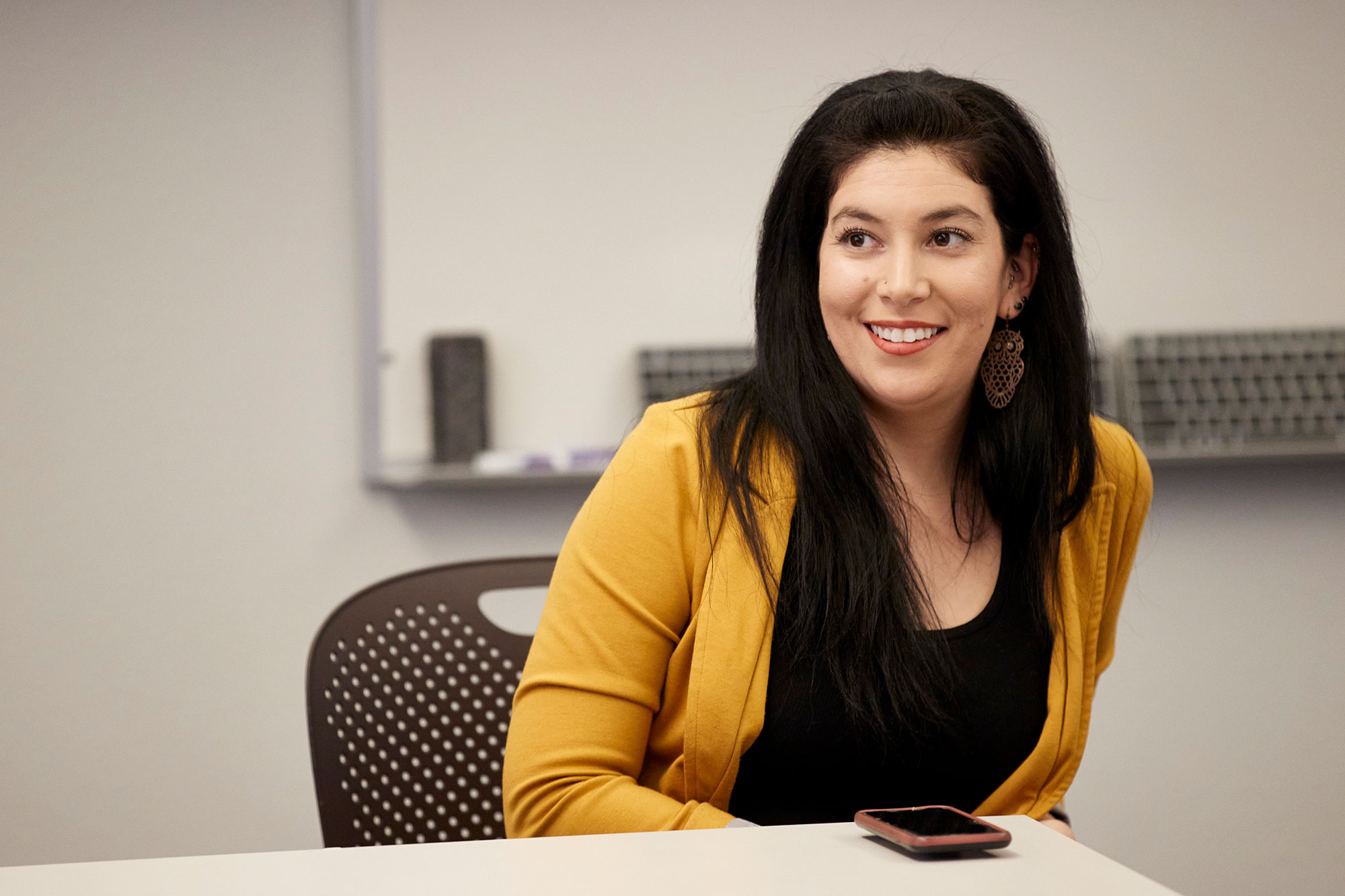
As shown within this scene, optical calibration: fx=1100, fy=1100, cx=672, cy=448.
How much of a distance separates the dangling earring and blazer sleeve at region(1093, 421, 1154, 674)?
155mm

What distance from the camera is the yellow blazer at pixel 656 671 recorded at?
1.12m

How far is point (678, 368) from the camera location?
2398 millimetres

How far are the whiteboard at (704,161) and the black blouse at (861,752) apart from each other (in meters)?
1.27

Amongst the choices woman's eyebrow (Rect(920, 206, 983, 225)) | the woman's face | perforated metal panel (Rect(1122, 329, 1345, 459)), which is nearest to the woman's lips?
the woman's face

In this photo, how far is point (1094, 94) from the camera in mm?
2531

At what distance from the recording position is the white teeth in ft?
4.21

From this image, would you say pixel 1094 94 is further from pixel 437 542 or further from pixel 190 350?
pixel 190 350

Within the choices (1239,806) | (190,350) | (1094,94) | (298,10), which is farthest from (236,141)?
(1239,806)

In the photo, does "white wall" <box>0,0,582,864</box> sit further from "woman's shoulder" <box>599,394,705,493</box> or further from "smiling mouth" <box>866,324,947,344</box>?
"smiling mouth" <box>866,324,947,344</box>

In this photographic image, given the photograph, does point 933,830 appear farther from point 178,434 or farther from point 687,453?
point 178,434

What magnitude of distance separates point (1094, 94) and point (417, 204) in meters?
1.56

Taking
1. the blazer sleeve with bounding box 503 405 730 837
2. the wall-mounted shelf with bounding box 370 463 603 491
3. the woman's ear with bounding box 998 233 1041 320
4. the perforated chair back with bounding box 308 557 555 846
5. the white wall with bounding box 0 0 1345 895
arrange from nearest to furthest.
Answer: the blazer sleeve with bounding box 503 405 730 837 → the perforated chair back with bounding box 308 557 555 846 → the woman's ear with bounding box 998 233 1041 320 → the wall-mounted shelf with bounding box 370 463 603 491 → the white wall with bounding box 0 0 1345 895

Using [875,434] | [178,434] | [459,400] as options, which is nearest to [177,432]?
[178,434]

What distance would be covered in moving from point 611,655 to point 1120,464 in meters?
0.74
